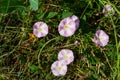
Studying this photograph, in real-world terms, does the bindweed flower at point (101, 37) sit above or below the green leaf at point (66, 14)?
below

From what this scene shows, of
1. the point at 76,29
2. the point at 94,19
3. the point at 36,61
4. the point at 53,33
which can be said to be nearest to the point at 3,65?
the point at 36,61

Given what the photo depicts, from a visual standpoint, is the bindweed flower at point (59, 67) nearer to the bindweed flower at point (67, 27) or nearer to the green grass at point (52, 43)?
the green grass at point (52, 43)

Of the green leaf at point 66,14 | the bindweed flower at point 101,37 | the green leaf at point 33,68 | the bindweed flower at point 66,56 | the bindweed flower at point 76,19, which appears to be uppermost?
the green leaf at point 66,14

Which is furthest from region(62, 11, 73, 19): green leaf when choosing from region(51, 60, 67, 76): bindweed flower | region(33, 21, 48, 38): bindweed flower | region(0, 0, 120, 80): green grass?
region(51, 60, 67, 76): bindweed flower

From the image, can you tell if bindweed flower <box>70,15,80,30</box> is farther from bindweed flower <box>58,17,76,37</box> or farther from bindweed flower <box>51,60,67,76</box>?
bindweed flower <box>51,60,67,76</box>

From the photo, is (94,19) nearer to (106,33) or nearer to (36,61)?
(106,33)

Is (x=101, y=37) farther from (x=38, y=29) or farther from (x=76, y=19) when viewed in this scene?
(x=38, y=29)

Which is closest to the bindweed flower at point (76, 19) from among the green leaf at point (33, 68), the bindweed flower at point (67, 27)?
the bindweed flower at point (67, 27)
